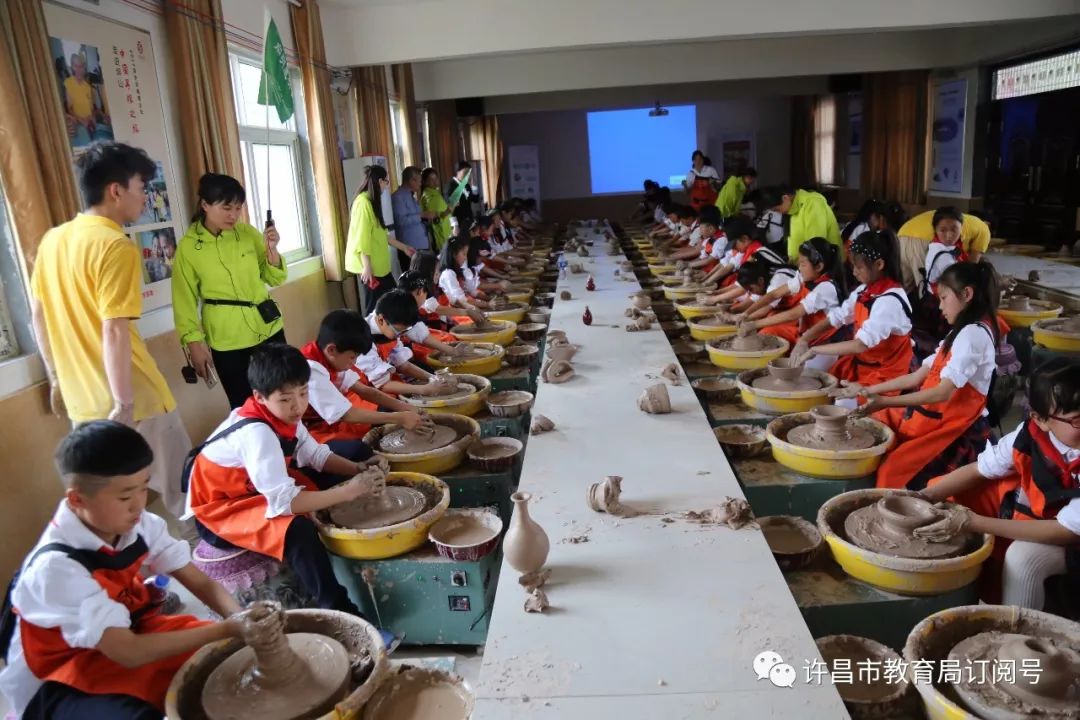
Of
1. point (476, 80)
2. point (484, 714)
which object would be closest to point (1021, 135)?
point (476, 80)

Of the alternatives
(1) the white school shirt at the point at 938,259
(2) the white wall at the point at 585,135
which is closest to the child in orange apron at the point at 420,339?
(1) the white school shirt at the point at 938,259

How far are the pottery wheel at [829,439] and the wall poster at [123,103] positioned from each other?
9.91 ft

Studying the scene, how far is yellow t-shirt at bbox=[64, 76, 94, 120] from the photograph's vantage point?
322 centimetres

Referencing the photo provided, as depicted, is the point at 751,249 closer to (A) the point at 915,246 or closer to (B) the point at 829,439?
→ (A) the point at 915,246

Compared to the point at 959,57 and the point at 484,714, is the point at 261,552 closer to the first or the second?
the point at 484,714

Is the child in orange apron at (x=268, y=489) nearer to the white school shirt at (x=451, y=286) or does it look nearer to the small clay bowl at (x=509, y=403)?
the small clay bowl at (x=509, y=403)

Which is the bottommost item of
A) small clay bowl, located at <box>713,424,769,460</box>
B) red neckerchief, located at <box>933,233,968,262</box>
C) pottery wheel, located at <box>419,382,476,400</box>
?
small clay bowl, located at <box>713,424,769,460</box>

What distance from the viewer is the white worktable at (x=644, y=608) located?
1379 millimetres

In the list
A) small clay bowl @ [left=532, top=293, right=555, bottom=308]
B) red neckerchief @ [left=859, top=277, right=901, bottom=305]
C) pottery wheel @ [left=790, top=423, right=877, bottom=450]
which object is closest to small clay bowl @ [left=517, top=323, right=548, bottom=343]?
small clay bowl @ [left=532, top=293, right=555, bottom=308]

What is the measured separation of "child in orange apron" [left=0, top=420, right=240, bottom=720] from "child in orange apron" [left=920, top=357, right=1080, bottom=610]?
5.98ft

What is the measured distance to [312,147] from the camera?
6039 millimetres

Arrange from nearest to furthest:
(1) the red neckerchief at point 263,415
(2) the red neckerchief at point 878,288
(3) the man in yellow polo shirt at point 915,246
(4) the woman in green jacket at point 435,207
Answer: (1) the red neckerchief at point 263,415, (2) the red neckerchief at point 878,288, (3) the man in yellow polo shirt at point 915,246, (4) the woman in green jacket at point 435,207

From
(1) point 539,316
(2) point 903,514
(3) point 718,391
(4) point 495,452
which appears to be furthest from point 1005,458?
(1) point 539,316

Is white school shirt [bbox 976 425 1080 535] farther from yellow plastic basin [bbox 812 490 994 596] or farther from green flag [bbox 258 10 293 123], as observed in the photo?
green flag [bbox 258 10 293 123]
